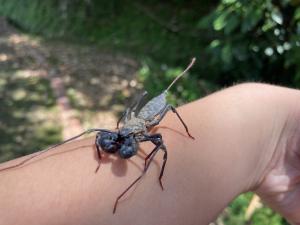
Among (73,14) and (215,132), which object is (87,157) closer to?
(215,132)

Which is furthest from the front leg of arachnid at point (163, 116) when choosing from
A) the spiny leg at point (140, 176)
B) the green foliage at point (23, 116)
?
the green foliage at point (23, 116)

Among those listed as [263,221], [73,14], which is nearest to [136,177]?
[263,221]

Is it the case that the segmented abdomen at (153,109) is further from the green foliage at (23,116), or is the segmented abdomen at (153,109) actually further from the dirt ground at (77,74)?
the green foliage at (23,116)

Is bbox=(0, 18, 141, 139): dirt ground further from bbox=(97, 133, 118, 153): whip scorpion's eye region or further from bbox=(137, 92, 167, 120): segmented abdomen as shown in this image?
bbox=(97, 133, 118, 153): whip scorpion's eye region

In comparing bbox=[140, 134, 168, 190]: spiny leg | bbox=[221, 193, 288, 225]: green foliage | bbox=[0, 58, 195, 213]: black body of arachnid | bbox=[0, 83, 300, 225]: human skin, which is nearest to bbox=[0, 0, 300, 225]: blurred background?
bbox=[221, 193, 288, 225]: green foliage

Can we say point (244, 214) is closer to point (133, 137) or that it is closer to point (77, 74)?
point (133, 137)
